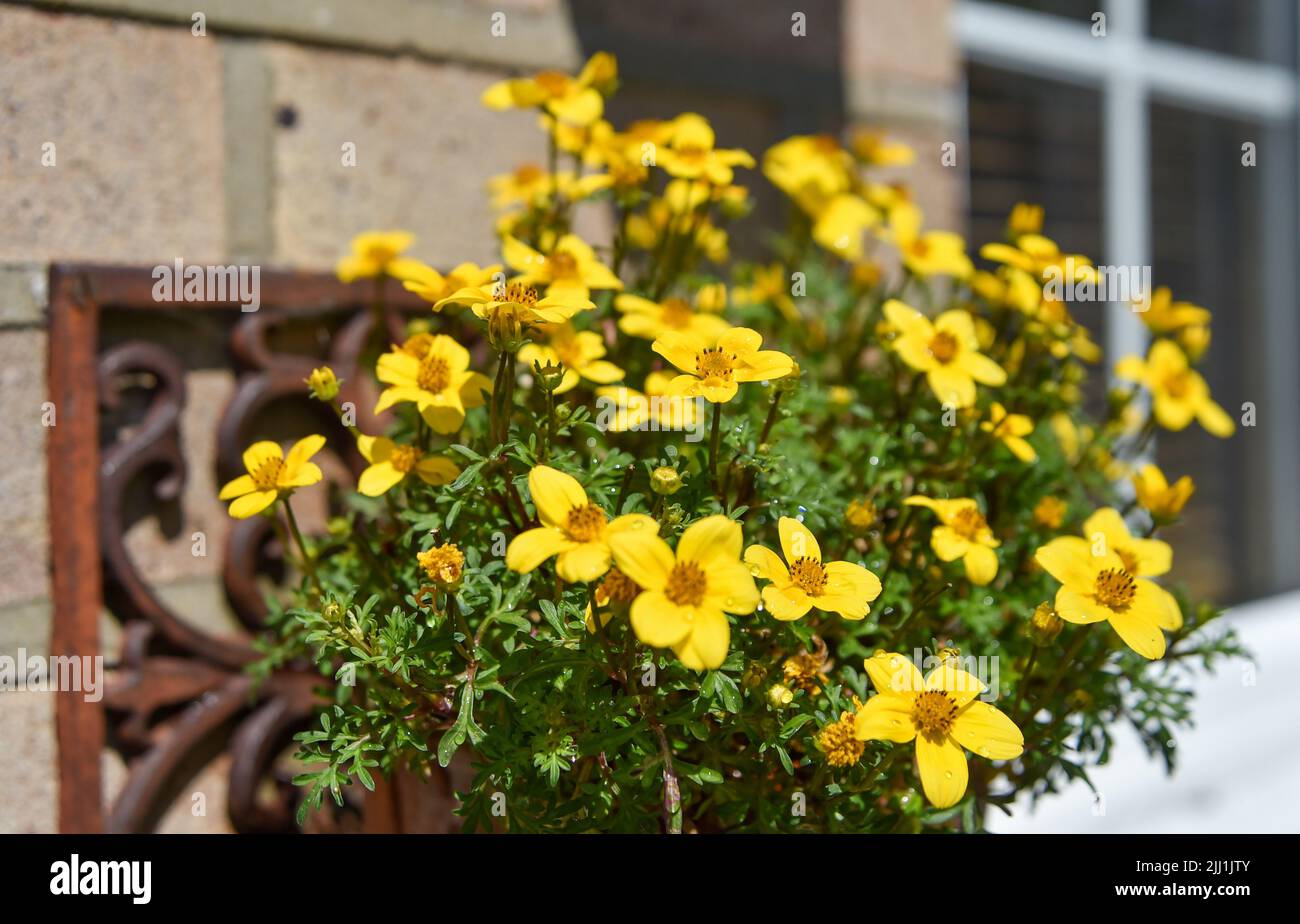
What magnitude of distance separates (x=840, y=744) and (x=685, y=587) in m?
0.20

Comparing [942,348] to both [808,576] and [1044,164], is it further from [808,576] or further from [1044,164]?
[1044,164]

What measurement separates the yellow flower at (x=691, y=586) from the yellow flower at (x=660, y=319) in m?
0.32

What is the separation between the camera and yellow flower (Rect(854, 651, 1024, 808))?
2.42 ft

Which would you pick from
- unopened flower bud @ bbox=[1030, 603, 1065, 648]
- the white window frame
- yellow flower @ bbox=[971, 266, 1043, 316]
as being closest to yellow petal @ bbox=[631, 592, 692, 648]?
unopened flower bud @ bbox=[1030, 603, 1065, 648]

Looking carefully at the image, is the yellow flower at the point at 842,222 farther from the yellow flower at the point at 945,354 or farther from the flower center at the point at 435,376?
the flower center at the point at 435,376

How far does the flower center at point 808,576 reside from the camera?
30.3 inches

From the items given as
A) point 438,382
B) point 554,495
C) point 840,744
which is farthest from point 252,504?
point 840,744

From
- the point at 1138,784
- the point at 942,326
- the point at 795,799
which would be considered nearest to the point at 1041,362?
the point at 942,326

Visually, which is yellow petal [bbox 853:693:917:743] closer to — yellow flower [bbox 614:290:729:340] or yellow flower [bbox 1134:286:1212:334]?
yellow flower [bbox 614:290:729:340]

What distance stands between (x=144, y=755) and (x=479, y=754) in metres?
0.57

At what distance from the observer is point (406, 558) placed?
3.16 ft

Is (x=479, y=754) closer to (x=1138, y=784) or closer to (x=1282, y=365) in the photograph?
(x=1138, y=784)

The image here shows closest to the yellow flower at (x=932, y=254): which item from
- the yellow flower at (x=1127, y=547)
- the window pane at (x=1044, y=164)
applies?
the yellow flower at (x=1127, y=547)

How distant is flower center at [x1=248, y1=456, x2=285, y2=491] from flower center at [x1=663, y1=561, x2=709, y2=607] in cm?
36
